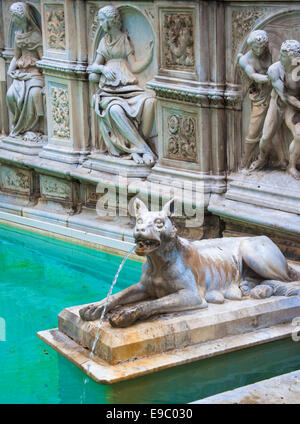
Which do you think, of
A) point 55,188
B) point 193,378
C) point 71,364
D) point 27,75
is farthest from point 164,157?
point 193,378

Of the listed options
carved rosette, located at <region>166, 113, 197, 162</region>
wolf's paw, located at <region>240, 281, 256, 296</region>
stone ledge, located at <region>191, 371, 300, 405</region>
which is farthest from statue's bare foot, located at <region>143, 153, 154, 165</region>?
stone ledge, located at <region>191, 371, 300, 405</region>

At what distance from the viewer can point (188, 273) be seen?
21.9 feet

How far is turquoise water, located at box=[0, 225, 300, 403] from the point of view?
6176 millimetres

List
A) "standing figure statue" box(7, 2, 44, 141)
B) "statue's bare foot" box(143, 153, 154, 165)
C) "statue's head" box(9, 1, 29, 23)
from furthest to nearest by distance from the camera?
"standing figure statue" box(7, 2, 44, 141)
"statue's head" box(9, 1, 29, 23)
"statue's bare foot" box(143, 153, 154, 165)

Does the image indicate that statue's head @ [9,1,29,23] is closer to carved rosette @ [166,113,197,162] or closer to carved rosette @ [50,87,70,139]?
carved rosette @ [50,87,70,139]

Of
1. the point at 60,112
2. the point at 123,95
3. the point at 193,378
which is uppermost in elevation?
the point at 123,95

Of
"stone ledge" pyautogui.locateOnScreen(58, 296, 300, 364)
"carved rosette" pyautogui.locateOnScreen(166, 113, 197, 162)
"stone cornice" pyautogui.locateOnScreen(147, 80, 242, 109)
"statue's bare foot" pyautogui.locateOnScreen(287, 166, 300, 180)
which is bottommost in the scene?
"stone ledge" pyautogui.locateOnScreen(58, 296, 300, 364)

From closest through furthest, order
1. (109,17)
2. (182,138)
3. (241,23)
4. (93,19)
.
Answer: (241,23) → (182,138) → (109,17) → (93,19)

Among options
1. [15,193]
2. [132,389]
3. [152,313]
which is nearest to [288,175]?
[152,313]

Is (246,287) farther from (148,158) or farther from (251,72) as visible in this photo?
(148,158)

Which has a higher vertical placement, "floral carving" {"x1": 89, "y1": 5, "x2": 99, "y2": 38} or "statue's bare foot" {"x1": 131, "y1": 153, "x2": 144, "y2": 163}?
"floral carving" {"x1": 89, "y1": 5, "x2": 99, "y2": 38}

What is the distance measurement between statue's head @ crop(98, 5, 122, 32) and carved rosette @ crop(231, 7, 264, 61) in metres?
1.57

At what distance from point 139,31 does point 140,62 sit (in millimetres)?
317
